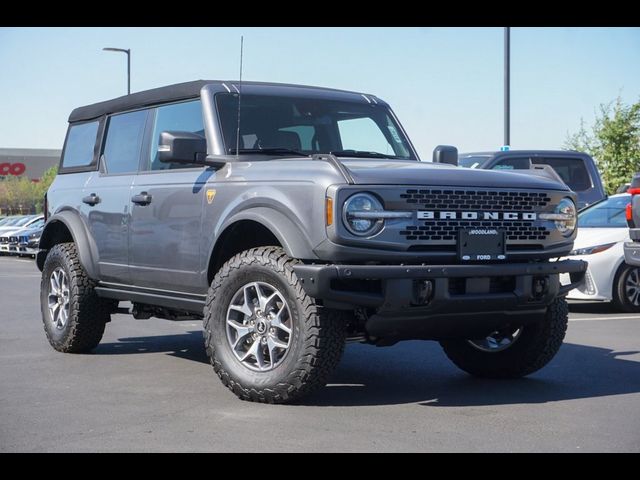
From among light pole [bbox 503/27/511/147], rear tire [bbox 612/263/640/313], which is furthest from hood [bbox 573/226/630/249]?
light pole [bbox 503/27/511/147]

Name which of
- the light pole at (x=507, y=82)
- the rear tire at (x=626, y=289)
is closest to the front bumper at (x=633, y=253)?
the rear tire at (x=626, y=289)

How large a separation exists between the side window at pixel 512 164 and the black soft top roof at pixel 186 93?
685 centimetres

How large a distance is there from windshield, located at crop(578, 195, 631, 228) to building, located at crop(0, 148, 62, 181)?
93.1 metres

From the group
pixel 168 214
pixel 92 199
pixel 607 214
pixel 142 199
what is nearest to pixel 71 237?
pixel 92 199

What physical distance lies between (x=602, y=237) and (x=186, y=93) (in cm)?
649

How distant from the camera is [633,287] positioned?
11992mm

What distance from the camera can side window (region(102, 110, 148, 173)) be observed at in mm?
7895

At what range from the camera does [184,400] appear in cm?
617

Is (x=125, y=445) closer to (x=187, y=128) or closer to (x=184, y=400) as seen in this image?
(x=184, y=400)

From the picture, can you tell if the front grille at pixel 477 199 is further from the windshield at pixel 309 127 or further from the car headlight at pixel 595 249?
the car headlight at pixel 595 249

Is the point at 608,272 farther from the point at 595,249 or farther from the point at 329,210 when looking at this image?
the point at 329,210

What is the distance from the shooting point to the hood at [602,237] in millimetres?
12047
